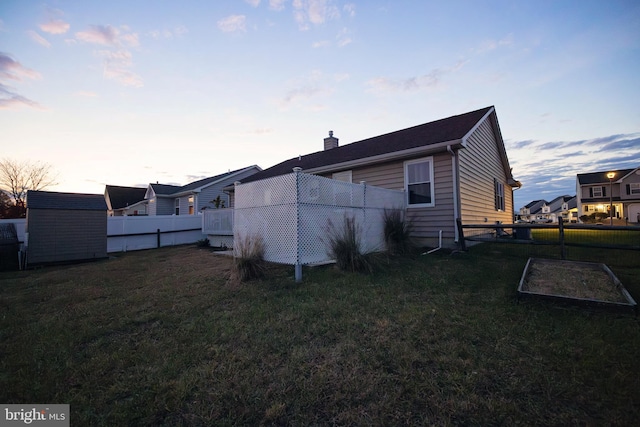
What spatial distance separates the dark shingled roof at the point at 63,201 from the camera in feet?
27.0

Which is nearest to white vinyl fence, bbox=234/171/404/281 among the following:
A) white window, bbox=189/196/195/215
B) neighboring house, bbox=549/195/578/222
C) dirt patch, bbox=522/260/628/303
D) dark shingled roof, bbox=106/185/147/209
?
dirt patch, bbox=522/260/628/303

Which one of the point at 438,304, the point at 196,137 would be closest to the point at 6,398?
the point at 438,304

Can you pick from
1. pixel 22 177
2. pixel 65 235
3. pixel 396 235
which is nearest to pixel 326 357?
pixel 396 235

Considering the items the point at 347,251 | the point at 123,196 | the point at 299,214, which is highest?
the point at 123,196

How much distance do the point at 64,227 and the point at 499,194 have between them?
17614mm

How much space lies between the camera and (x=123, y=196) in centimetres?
3077

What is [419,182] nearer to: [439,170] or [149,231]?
[439,170]

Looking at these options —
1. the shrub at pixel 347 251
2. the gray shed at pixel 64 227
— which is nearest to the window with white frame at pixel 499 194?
the shrub at pixel 347 251

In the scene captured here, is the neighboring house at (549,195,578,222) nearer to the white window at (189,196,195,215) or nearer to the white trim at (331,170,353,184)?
the white trim at (331,170,353,184)

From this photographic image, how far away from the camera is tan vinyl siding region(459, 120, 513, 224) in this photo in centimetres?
835

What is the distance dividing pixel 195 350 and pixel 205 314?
40.6 inches

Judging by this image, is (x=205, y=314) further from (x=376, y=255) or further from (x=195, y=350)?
(x=376, y=255)

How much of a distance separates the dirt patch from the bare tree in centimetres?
3074

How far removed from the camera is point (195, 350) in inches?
103
